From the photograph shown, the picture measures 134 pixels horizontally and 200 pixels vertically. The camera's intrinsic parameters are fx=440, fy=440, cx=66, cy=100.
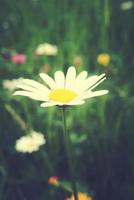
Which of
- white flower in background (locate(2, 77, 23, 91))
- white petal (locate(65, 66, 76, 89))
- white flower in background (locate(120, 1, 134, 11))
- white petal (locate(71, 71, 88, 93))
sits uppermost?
white flower in background (locate(120, 1, 134, 11))

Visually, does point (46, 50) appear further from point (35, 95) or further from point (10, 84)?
point (35, 95)

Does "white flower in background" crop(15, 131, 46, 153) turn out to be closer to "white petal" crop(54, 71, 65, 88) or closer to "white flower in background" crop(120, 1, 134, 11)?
"white petal" crop(54, 71, 65, 88)

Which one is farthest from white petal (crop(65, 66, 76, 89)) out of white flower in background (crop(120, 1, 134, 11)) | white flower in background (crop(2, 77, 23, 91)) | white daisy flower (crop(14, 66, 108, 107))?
white flower in background (crop(120, 1, 134, 11))

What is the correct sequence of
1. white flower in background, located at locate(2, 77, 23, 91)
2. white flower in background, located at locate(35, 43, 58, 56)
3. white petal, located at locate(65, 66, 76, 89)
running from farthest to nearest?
1. white flower in background, located at locate(35, 43, 58, 56)
2. white flower in background, located at locate(2, 77, 23, 91)
3. white petal, located at locate(65, 66, 76, 89)

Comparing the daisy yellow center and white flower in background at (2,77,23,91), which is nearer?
the daisy yellow center

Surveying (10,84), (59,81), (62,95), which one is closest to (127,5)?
(10,84)

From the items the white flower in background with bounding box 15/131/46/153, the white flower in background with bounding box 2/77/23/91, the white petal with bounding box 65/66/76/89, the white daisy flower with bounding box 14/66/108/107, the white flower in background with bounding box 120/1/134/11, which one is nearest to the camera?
the white daisy flower with bounding box 14/66/108/107

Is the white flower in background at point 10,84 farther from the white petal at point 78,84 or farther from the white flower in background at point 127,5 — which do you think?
the white flower in background at point 127,5

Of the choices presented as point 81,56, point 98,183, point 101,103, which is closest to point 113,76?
point 81,56

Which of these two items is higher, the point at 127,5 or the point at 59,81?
the point at 127,5
